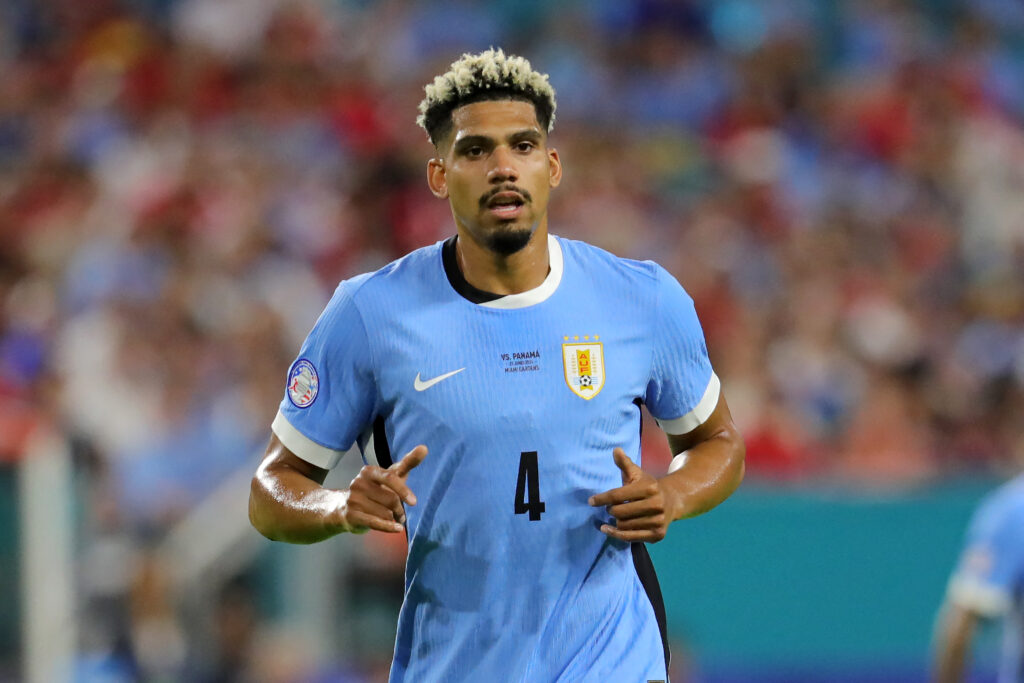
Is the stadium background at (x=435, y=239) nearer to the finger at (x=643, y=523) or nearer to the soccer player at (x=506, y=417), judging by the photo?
the soccer player at (x=506, y=417)

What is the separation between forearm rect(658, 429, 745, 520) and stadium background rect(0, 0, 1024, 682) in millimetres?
3715

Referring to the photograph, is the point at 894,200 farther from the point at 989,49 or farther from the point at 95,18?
the point at 95,18

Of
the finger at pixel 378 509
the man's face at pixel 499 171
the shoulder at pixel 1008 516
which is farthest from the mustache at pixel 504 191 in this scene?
the shoulder at pixel 1008 516

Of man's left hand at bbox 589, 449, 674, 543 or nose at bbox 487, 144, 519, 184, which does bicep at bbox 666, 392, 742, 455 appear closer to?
man's left hand at bbox 589, 449, 674, 543

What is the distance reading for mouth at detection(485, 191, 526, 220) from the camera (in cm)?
358

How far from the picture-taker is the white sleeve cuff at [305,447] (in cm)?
368

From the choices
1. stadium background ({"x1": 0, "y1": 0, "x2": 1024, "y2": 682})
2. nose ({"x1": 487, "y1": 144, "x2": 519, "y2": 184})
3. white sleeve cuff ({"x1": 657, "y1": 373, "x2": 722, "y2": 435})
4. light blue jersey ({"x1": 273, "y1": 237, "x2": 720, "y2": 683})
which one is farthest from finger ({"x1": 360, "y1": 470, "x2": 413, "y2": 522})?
stadium background ({"x1": 0, "y1": 0, "x2": 1024, "y2": 682})

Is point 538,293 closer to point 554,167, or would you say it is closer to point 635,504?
point 554,167

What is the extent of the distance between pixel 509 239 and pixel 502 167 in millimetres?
178

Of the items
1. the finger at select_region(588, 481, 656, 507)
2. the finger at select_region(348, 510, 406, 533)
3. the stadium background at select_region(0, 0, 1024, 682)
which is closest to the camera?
the finger at select_region(348, 510, 406, 533)

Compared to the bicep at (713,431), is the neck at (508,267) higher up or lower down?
higher up

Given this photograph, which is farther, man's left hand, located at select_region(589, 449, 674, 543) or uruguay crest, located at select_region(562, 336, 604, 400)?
uruguay crest, located at select_region(562, 336, 604, 400)

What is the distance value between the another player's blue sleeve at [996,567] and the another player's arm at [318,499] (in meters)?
2.70

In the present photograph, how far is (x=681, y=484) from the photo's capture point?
3619 millimetres
